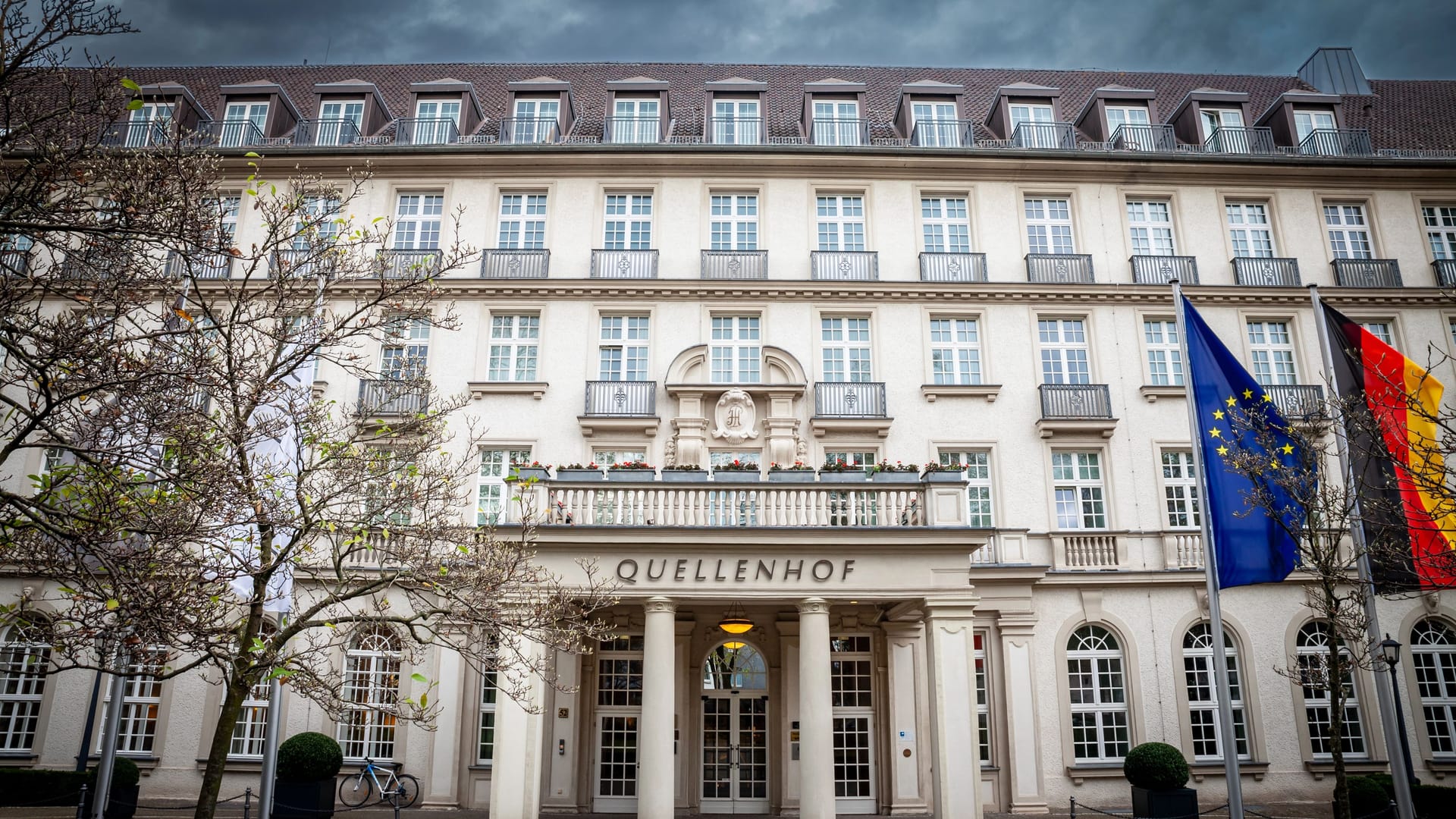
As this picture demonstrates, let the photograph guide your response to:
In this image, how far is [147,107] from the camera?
2567 cm

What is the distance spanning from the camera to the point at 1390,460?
1377 centimetres

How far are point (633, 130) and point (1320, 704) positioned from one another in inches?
867

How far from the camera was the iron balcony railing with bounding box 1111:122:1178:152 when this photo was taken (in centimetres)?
2497

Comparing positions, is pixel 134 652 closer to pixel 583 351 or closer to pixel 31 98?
pixel 31 98

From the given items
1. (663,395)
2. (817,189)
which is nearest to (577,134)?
(817,189)

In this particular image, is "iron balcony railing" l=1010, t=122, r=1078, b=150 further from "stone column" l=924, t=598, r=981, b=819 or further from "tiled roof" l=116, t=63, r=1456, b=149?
"stone column" l=924, t=598, r=981, b=819

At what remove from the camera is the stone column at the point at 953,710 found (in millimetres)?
15148

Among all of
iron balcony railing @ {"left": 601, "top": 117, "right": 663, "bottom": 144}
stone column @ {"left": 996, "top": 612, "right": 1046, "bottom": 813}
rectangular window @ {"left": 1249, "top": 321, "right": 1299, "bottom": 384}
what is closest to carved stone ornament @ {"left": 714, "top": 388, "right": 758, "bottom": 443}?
stone column @ {"left": 996, "top": 612, "right": 1046, "bottom": 813}

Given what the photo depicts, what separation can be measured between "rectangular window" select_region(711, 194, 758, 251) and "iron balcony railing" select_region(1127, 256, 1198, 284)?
980cm

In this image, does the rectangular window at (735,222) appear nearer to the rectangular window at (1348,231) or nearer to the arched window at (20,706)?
the rectangular window at (1348,231)

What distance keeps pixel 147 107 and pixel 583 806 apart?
72.8 feet

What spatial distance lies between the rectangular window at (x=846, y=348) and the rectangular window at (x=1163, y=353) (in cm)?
714

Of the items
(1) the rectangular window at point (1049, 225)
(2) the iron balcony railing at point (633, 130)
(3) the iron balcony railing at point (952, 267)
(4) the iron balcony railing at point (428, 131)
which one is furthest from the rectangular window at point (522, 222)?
(1) the rectangular window at point (1049, 225)

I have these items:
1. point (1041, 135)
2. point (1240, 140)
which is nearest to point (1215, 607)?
point (1041, 135)
